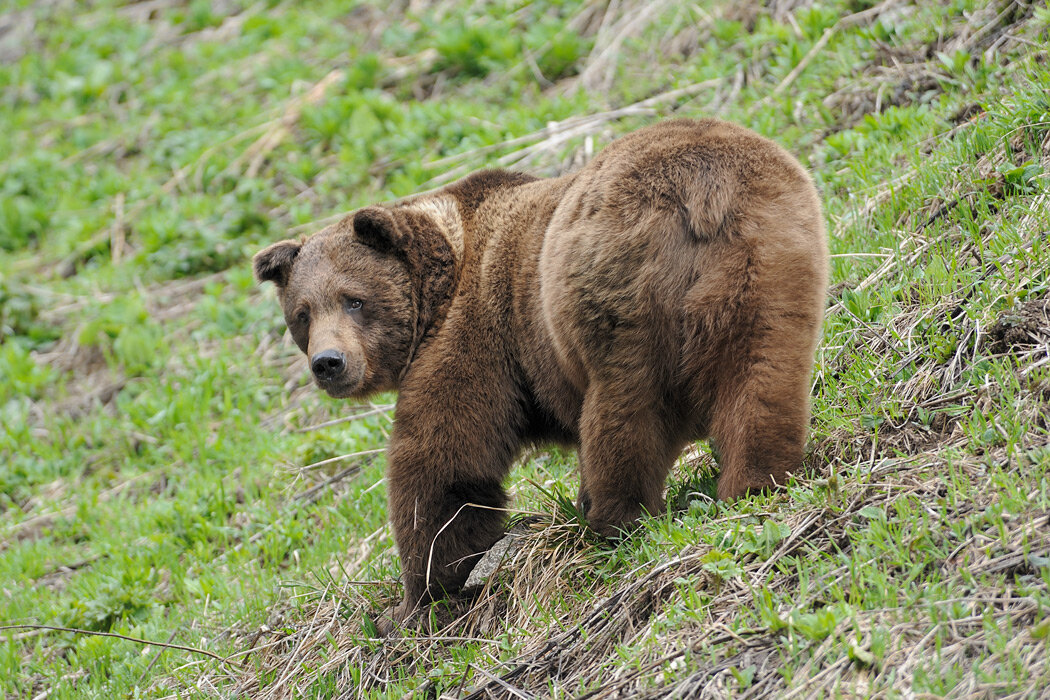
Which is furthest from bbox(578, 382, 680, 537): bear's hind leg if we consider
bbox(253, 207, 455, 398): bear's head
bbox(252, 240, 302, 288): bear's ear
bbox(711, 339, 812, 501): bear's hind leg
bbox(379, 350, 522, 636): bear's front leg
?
bbox(252, 240, 302, 288): bear's ear

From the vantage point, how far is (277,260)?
→ 5.59m

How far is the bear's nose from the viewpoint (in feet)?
16.6

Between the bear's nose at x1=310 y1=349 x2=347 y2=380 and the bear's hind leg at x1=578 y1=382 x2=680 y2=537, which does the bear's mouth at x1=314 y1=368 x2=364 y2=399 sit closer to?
the bear's nose at x1=310 y1=349 x2=347 y2=380

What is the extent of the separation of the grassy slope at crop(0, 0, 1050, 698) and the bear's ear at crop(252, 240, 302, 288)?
170cm

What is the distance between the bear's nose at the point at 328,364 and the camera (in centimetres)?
505

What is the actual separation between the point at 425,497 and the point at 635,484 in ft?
3.75

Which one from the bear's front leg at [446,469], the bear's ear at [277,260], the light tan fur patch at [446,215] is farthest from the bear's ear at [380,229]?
the bear's front leg at [446,469]

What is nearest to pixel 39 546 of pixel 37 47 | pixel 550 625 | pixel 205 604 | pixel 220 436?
pixel 220 436

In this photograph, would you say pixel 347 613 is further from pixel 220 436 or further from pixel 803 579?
pixel 220 436

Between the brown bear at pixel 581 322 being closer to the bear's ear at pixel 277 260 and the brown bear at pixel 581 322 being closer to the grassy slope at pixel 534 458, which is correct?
the bear's ear at pixel 277 260

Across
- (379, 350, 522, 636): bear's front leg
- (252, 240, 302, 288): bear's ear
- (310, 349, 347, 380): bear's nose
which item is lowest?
(379, 350, 522, 636): bear's front leg

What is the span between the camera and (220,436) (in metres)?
8.16

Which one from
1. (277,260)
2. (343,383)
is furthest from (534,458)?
(277,260)

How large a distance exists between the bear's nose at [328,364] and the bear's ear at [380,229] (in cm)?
70
